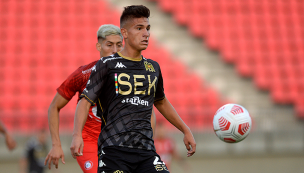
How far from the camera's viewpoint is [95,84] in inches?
150

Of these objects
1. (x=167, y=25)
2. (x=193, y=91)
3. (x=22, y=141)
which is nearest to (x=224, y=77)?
(x=193, y=91)

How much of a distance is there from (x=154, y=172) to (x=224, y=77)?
40.0ft

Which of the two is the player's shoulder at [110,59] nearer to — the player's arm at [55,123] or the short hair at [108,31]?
the player's arm at [55,123]

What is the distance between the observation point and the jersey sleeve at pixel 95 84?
3779mm

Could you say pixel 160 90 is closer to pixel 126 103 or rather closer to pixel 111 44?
pixel 126 103

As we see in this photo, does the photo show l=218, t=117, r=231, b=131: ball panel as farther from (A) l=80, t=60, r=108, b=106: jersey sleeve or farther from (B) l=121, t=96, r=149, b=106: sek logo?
(A) l=80, t=60, r=108, b=106: jersey sleeve

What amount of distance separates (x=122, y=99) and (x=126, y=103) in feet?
0.18

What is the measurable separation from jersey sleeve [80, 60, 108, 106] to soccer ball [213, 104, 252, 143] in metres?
1.79

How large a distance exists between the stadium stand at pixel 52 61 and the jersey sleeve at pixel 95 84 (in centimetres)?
892

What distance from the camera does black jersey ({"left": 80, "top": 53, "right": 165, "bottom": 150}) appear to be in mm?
3773

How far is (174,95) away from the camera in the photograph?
47.1ft

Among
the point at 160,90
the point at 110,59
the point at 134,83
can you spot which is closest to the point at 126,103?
the point at 134,83

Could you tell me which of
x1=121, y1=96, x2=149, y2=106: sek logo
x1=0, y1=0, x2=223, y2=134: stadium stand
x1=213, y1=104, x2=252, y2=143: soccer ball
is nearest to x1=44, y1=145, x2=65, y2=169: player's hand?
x1=121, y1=96, x2=149, y2=106: sek logo

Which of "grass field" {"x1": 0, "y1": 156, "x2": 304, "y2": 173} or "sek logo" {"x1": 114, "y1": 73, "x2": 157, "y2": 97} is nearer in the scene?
"sek logo" {"x1": 114, "y1": 73, "x2": 157, "y2": 97}
